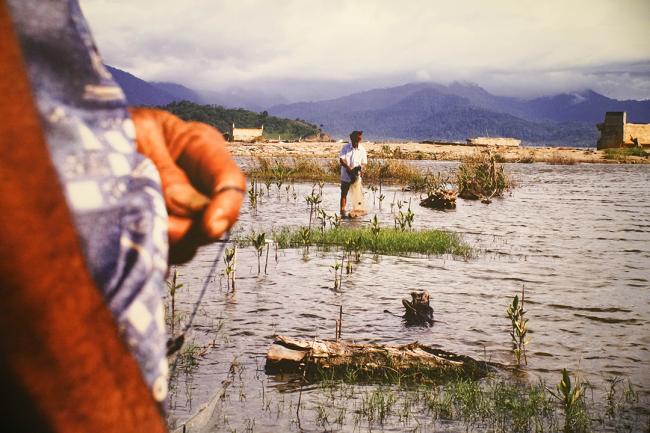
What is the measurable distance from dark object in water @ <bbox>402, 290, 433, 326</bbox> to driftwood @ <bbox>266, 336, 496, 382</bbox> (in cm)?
175

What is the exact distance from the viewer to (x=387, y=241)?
13.7 metres

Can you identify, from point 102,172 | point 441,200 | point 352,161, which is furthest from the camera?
point 441,200

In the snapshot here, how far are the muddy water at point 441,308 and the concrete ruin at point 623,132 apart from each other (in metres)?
49.4

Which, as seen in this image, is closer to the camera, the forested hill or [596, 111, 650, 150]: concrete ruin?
[596, 111, 650, 150]: concrete ruin

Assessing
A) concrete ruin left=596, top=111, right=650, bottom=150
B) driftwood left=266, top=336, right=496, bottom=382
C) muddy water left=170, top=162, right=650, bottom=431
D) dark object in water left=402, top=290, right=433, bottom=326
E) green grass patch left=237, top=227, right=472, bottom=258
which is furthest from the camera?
concrete ruin left=596, top=111, right=650, bottom=150

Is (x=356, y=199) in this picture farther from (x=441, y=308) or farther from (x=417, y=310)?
(x=417, y=310)

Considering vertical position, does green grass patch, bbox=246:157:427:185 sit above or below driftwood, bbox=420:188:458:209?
above

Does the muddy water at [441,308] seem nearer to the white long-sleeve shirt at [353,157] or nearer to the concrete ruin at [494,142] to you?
the white long-sleeve shirt at [353,157]

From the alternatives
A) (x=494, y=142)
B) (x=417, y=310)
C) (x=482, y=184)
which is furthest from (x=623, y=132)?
(x=417, y=310)

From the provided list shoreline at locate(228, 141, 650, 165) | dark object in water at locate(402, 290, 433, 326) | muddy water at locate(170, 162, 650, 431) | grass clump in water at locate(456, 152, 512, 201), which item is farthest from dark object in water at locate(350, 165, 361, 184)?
shoreline at locate(228, 141, 650, 165)

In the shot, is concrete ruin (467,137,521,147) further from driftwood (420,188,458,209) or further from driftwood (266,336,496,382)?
driftwood (266,336,496,382)

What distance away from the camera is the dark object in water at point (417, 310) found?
26.9ft

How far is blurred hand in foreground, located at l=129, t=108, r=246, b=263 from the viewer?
4.02 ft

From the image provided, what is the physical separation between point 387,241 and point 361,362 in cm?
749
